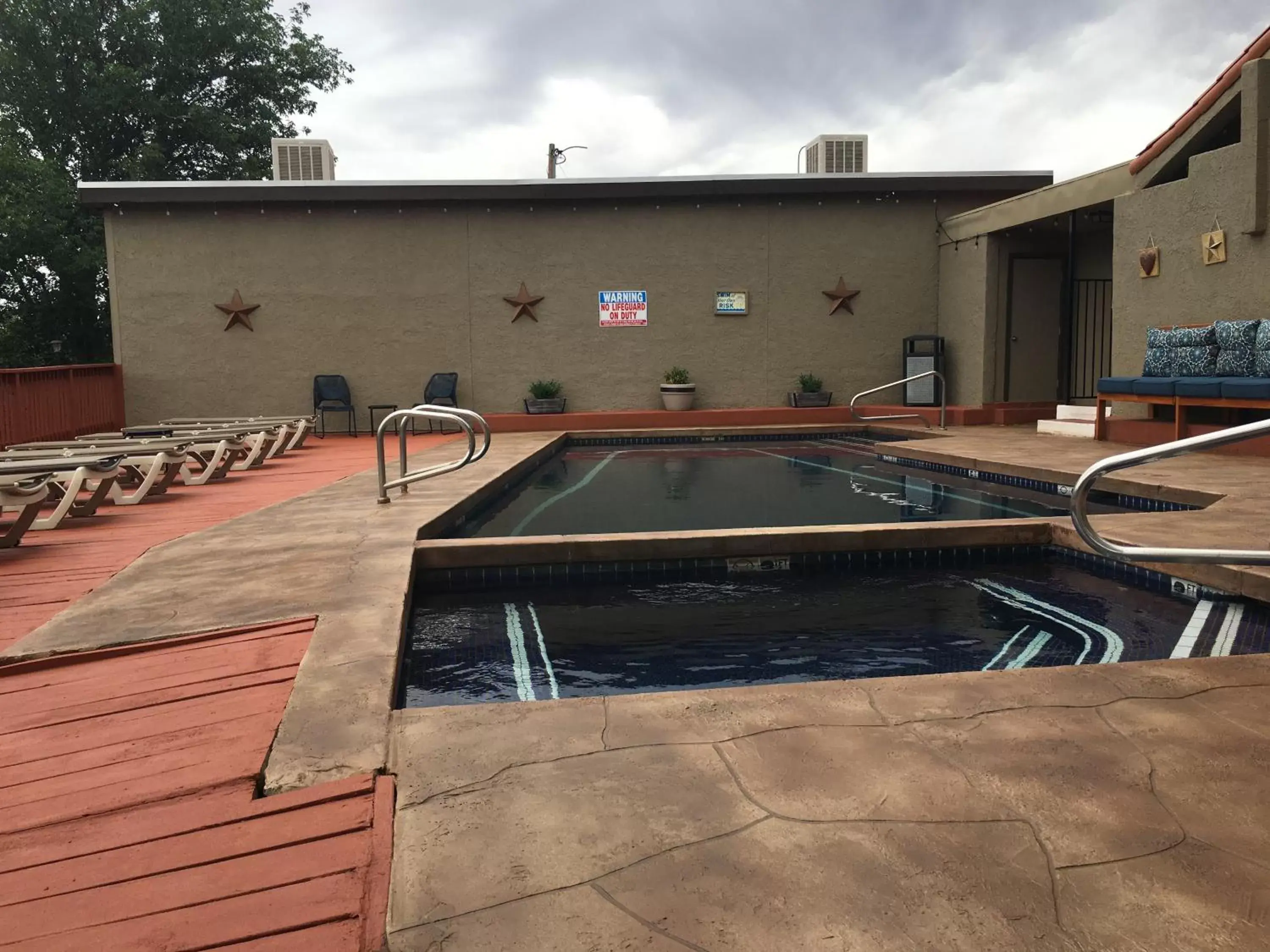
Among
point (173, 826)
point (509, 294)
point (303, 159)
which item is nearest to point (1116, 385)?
point (509, 294)

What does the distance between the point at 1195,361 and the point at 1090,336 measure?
15.2ft

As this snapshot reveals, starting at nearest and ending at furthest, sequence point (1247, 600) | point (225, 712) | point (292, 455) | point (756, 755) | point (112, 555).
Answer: point (756, 755), point (225, 712), point (1247, 600), point (112, 555), point (292, 455)

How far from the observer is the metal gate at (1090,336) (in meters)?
11.6

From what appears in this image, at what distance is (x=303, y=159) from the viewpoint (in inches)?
497

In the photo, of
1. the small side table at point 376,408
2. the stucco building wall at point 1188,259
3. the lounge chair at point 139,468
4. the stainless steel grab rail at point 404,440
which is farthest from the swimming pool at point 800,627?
the small side table at point 376,408

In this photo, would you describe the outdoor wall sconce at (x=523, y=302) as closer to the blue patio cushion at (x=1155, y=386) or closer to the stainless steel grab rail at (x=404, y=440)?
the stainless steel grab rail at (x=404, y=440)

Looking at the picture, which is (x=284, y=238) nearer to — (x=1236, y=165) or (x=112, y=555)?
(x=112, y=555)

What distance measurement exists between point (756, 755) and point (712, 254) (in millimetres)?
11206

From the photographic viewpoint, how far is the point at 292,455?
9219 mm

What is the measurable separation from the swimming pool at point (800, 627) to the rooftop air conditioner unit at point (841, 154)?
33.0ft

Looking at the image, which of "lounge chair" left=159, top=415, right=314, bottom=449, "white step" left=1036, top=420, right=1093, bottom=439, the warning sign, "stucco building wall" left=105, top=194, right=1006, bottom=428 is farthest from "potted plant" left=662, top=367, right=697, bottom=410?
"lounge chair" left=159, top=415, right=314, bottom=449

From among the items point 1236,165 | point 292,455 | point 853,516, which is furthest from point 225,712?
point 1236,165

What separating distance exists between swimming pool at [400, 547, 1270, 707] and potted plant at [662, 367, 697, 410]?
820 centimetres

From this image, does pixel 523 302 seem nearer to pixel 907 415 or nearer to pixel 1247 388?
pixel 907 415
